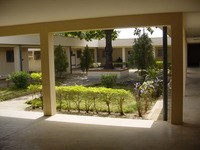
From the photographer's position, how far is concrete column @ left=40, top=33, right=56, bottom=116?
736cm

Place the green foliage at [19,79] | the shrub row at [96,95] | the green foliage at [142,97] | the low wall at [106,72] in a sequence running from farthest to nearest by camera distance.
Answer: the low wall at [106,72] < the green foliage at [19,79] < the green foliage at [142,97] < the shrub row at [96,95]

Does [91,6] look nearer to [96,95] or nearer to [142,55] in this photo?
[96,95]

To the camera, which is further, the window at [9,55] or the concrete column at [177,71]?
the window at [9,55]

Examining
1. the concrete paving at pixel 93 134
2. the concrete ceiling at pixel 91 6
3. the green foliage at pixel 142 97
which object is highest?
the concrete ceiling at pixel 91 6

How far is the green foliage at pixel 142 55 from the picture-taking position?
55.3 feet

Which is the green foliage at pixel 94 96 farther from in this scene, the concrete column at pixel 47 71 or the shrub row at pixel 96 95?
the concrete column at pixel 47 71

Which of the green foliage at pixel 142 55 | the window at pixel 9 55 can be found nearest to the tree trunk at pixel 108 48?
the green foliage at pixel 142 55

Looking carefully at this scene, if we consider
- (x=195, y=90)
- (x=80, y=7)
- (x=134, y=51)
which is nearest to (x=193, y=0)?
(x=80, y=7)

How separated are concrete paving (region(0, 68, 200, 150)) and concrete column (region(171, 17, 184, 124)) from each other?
0.36 metres

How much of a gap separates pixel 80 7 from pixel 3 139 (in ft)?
10.9

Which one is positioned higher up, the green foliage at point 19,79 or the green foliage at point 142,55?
the green foliage at point 142,55

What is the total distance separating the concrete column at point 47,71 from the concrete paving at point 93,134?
1.15ft

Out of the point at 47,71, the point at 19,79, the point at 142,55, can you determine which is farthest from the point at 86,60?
the point at 47,71

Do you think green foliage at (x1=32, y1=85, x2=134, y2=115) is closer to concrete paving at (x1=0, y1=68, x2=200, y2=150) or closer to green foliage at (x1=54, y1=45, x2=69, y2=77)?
concrete paving at (x1=0, y1=68, x2=200, y2=150)
